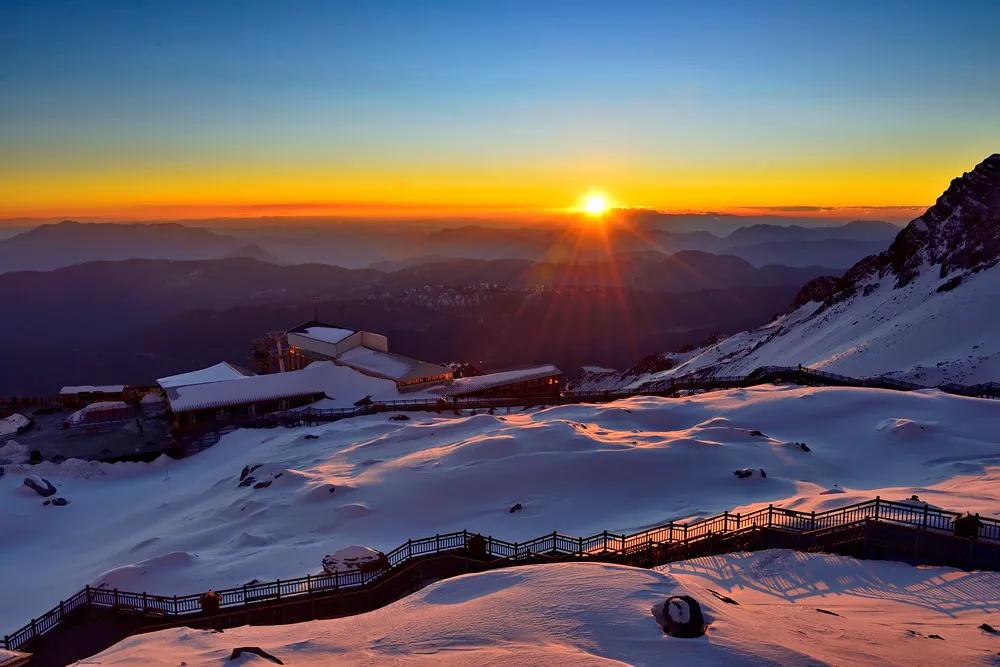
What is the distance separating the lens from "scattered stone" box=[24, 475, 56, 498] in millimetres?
36750

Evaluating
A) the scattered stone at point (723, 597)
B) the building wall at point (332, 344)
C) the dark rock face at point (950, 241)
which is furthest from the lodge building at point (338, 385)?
the dark rock face at point (950, 241)

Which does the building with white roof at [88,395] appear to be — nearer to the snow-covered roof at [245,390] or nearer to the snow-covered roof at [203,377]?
the snow-covered roof at [203,377]

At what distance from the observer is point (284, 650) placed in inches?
555

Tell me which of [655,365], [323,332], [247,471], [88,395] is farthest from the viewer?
[655,365]

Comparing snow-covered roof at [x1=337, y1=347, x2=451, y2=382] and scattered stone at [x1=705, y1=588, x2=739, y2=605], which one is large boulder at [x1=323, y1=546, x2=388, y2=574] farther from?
snow-covered roof at [x1=337, y1=347, x2=451, y2=382]

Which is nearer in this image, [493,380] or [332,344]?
[493,380]

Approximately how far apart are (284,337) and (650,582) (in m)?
69.8

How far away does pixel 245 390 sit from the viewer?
56.5 metres

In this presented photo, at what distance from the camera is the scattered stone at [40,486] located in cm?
3675

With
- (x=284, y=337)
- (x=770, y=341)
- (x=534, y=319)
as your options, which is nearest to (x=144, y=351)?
(x=534, y=319)

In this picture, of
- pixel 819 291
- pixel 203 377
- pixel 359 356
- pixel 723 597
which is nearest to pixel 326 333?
pixel 359 356

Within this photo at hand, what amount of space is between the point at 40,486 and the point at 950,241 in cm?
9212

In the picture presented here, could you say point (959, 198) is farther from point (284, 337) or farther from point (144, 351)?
point (144, 351)

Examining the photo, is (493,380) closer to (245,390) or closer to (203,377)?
(245,390)
